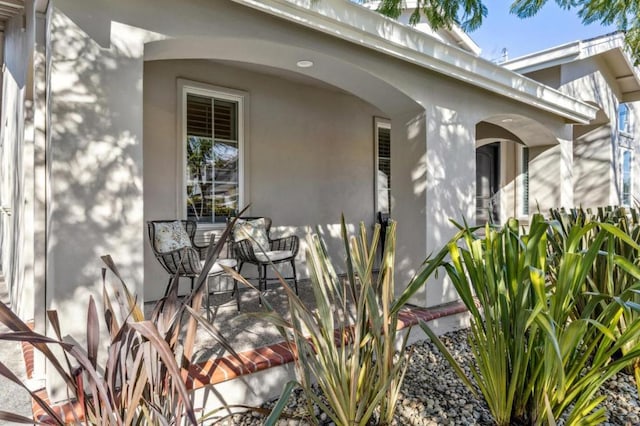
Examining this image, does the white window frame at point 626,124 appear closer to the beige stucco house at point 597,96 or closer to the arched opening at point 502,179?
the beige stucco house at point 597,96

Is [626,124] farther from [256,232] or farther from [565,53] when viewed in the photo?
[256,232]

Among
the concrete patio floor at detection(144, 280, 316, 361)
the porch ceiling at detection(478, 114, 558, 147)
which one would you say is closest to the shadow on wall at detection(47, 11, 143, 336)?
the concrete patio floor at detection(144, 280, 316, 361)

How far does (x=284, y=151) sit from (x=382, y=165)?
1958 millimetres

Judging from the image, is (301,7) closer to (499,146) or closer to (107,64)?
(107,64)

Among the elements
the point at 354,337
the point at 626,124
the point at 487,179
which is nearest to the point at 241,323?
the point at 354,337

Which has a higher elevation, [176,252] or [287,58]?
[287,58]

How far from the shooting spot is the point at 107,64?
2.28 meters

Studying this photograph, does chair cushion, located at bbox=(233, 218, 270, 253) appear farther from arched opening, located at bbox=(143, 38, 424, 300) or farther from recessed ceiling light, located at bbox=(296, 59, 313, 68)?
recessed ceiling light, located at bbox=(296, 59, 313, 68)

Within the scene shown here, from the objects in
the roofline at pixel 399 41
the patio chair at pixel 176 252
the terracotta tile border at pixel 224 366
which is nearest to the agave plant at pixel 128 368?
the terracotta tile border at pixel 224 366

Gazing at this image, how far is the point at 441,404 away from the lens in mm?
2504

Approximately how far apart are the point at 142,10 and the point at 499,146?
8046mm

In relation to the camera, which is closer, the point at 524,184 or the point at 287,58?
the point at 287,58

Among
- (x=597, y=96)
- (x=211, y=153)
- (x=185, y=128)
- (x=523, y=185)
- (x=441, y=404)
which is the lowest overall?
(x=441, y=404)

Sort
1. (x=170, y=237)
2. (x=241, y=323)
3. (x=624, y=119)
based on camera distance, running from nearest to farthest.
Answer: (x=241, y=323) → (x=170, y=237) → (x=624, y=119)
